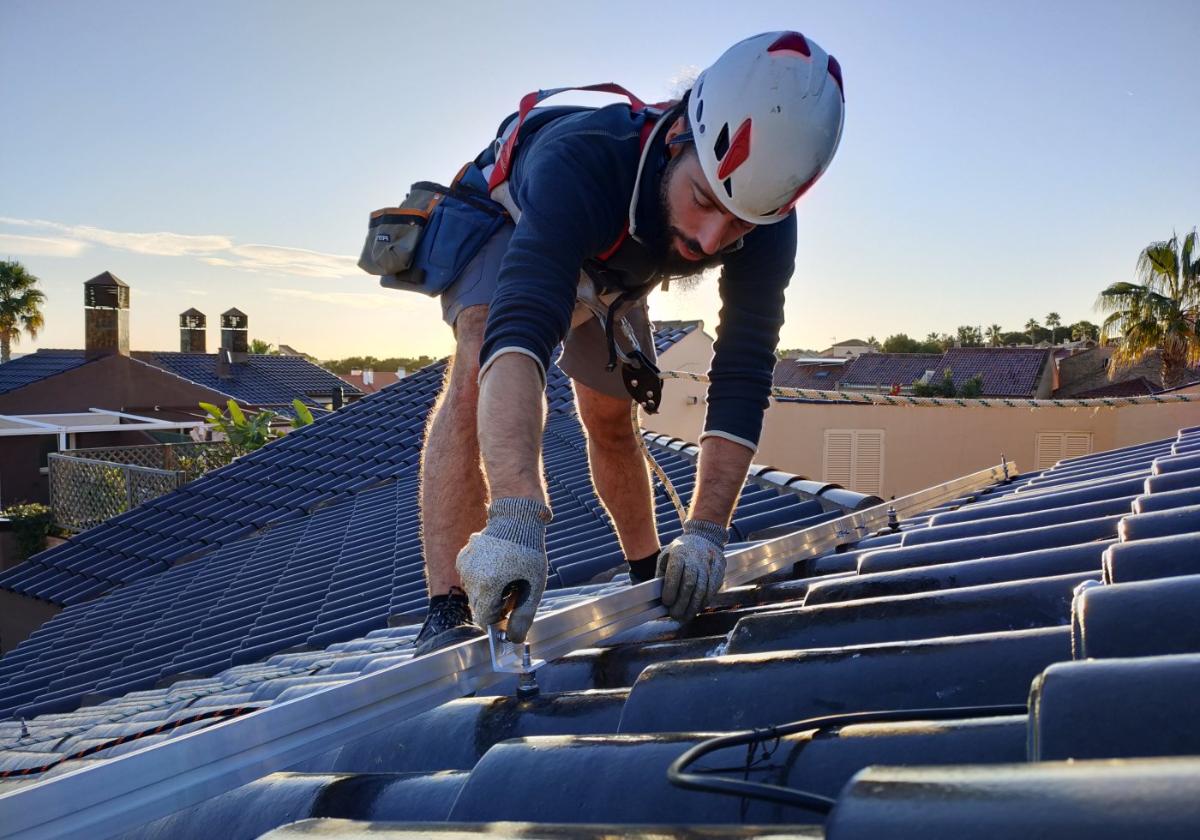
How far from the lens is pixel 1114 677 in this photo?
855mm

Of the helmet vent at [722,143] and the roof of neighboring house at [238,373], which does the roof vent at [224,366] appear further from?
the helmet vent at [722,143]

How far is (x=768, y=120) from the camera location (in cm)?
213

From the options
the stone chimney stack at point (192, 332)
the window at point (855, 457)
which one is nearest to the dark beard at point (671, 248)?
the window at point (855, 457)

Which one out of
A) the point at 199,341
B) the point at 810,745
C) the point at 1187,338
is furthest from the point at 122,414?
the point at 810,745

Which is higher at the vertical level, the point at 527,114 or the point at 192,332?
the point at 192,332

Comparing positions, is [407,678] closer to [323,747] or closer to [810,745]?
[323,747]

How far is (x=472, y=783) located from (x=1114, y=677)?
77 cm

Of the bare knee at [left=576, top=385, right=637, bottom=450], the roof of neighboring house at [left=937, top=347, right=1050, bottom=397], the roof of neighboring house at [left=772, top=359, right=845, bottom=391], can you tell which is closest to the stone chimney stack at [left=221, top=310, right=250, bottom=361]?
the roof of neighboring house at [left=772, top=359, right=845, bottom=391]

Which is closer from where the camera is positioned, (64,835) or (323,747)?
(64,835)

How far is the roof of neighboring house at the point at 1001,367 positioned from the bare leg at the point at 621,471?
1067 inches

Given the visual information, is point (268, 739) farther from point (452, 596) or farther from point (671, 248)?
point (671, 248)

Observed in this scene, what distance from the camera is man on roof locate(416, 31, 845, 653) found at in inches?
82.0

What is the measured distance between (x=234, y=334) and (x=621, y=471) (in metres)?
30.3

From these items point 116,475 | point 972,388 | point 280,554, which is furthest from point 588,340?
point 972,388
